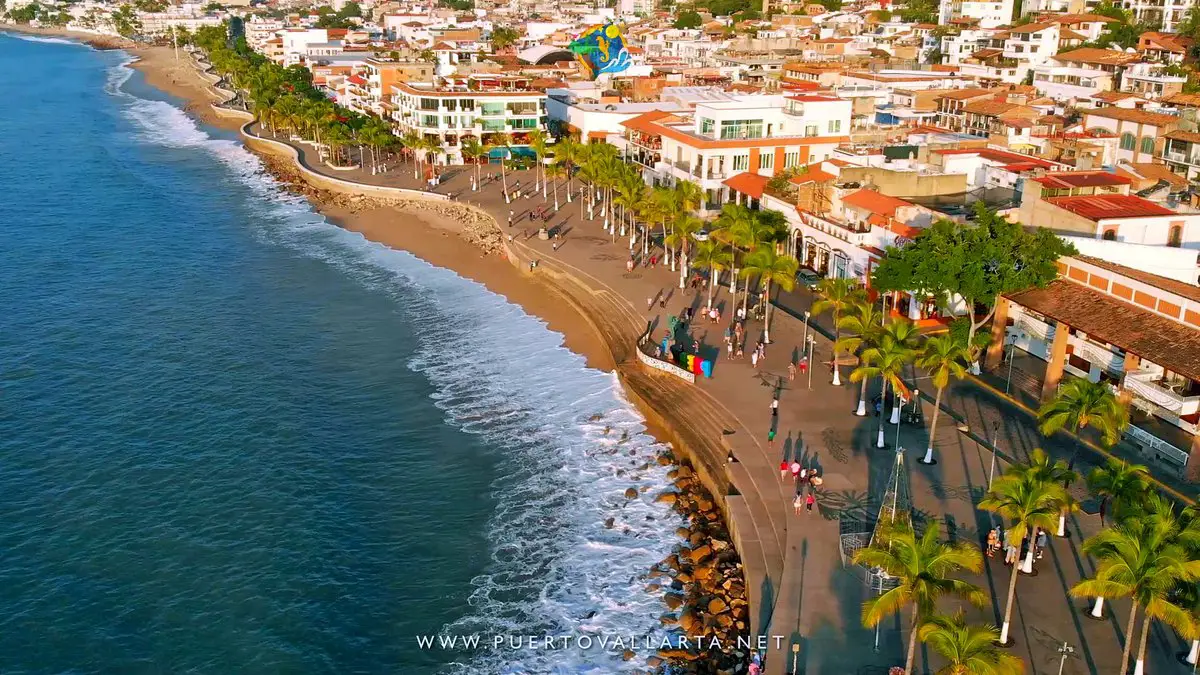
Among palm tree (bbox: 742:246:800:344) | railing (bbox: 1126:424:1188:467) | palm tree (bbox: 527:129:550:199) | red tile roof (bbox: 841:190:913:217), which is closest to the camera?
railing (bbox: 1126:424:1188:467)

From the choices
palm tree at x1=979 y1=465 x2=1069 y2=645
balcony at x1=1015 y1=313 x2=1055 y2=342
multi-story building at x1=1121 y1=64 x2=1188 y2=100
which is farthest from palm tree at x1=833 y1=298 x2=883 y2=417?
multi-story building at x1=1121 y1=64 x2=1188 y2=100

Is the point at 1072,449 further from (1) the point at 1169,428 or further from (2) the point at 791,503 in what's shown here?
(2) the point at 791,503

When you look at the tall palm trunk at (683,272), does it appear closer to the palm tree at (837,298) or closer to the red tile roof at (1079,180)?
the palm tree at (837,298)

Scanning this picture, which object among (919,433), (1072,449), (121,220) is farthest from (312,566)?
(121,220)

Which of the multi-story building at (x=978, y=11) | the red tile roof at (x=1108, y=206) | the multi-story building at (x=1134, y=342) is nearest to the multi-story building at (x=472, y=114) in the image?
the red tile roof at (x=1108, y=206)

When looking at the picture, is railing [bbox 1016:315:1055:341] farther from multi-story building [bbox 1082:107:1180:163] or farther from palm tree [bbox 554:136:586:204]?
palm tree [bbox 554:136:586:204]

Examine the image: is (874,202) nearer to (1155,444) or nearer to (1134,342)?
(1134,342)

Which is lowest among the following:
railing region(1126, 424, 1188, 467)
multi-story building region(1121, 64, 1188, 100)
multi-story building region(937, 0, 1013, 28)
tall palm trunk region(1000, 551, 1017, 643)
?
tall palm trunk region(1000, 551, 1017, 643)
